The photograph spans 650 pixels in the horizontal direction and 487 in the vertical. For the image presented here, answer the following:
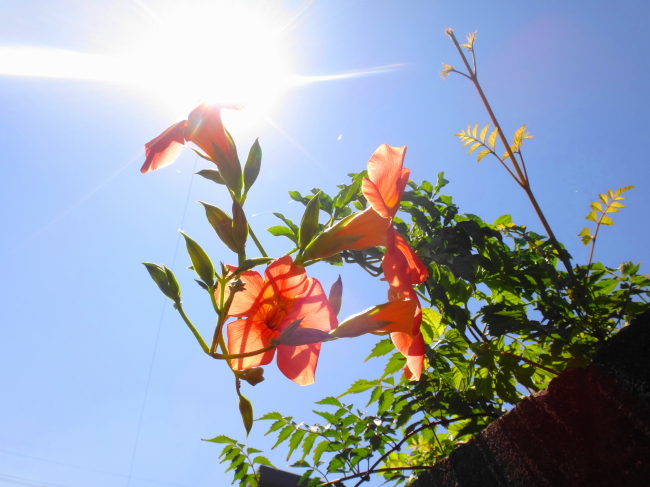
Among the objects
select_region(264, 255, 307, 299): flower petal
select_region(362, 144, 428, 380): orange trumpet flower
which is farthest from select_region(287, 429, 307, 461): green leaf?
select_region(264, 255, 307, 299): flower petal

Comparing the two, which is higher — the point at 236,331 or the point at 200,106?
the point at 200,106

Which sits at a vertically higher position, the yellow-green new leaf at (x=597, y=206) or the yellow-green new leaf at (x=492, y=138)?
the yellow-green new leaf at (x=492, y=138)

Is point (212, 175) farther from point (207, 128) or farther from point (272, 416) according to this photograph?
point (272, 416)

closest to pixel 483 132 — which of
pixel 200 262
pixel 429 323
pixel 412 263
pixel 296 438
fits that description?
pixel 429 323

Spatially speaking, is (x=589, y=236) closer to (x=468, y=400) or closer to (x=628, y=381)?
(x=468, y=400)

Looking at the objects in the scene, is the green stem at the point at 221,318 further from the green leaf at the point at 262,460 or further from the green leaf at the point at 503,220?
the green leaf at the point at 262,460

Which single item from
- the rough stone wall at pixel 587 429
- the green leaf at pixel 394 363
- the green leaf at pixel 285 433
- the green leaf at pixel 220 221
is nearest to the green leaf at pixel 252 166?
the green leaf at pixel 220 221

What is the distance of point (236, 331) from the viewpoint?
2.73ft

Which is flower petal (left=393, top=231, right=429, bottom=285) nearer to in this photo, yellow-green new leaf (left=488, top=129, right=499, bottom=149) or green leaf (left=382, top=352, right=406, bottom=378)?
green leaf (left=382, top=352, right=406, bottom=378)

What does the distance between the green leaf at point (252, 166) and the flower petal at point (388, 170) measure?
0.26 m

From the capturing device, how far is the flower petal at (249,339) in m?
0.80

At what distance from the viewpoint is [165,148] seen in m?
0.92

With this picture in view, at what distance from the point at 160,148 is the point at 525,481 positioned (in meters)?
1.25

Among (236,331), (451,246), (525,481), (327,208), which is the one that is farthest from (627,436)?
(327,208)
